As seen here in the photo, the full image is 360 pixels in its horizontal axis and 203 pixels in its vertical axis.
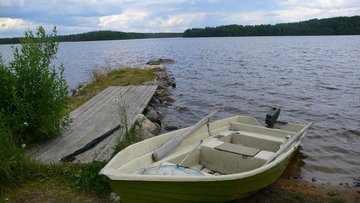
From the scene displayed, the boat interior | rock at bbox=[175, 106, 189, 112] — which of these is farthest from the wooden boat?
rock at bbox=[175, 106, 189, 112]

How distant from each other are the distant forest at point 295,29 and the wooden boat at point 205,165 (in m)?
103

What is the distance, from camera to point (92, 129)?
7.87m

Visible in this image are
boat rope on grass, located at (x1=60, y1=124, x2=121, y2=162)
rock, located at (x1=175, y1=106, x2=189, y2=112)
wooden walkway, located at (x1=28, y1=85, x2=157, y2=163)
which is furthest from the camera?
rock, located at (x1=175, y1=106, x2=189, y2=112)

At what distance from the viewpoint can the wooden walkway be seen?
20.4 feet

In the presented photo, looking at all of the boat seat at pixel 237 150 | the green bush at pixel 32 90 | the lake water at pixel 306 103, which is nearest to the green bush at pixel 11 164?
the green bush at pixel 32 90

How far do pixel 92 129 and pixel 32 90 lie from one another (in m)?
1.78

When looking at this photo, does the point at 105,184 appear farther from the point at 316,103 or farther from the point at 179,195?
the point at 316,103

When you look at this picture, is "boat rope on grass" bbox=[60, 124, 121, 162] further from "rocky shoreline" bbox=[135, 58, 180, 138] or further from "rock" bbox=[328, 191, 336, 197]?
"rock" bbox=[328, 191, 336, 197]

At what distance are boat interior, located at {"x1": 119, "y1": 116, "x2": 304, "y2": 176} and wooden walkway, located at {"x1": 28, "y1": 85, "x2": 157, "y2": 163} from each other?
1.15 metres

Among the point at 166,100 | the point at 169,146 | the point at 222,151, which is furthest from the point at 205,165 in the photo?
the point at 166,100

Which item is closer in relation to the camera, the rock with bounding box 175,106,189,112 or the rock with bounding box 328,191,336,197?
the rock with bounding box 328,191,336,197

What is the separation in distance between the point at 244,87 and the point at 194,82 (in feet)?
13.1

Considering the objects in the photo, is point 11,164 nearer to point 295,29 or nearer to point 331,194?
point 331,194

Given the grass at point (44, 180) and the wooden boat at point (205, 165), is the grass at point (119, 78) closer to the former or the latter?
the wooden boat at point (205, 165)
